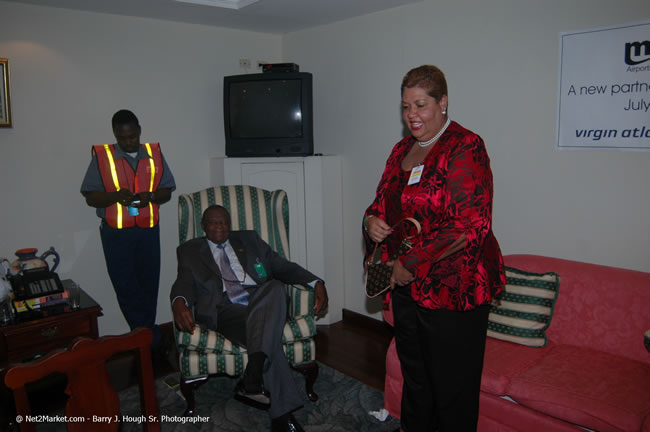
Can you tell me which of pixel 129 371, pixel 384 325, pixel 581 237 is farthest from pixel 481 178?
pixel 129 371

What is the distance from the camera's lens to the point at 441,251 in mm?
1589

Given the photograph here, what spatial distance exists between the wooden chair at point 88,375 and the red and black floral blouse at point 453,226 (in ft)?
2.77

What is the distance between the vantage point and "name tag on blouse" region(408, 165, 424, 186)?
5.49 feet

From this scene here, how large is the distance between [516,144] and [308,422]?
6.26ft

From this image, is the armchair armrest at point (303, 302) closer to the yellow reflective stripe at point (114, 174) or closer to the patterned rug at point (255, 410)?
the patterned rug at point (255, 410)

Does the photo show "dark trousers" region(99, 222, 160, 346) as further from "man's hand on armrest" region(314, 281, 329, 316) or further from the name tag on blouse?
the name tag on blouse

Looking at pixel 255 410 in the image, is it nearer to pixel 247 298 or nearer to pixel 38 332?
pixel 247 298

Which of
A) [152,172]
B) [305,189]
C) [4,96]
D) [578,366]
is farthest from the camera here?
[305,189]

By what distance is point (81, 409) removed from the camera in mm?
1111

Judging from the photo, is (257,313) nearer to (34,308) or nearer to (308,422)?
(308,422)

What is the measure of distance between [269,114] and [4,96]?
1.73 metres

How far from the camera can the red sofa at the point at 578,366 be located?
1.93 metres

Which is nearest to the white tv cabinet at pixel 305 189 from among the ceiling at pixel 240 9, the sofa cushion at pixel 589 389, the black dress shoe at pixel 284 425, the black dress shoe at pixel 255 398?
the ceiling at pixel 240 9

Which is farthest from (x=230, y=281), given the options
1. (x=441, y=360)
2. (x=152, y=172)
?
(x=441, y=360)
